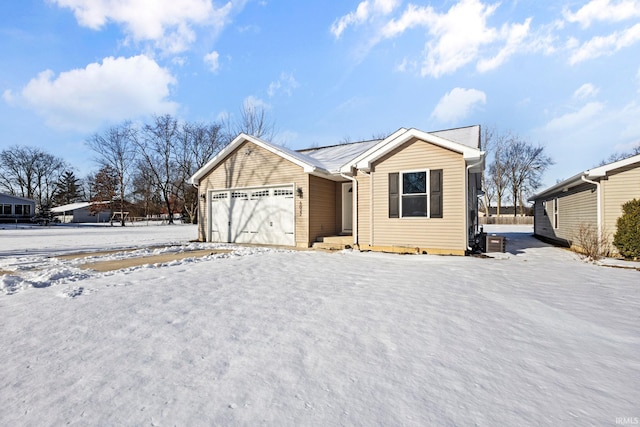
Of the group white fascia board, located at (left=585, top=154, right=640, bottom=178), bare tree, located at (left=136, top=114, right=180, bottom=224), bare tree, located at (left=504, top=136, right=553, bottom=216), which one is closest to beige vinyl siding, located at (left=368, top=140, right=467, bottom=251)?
white fascia board, located at (left=585, top=154, right=640, bottom=178)

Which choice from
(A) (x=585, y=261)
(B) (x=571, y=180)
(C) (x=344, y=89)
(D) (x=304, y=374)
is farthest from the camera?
(C) (x=344, y=89)

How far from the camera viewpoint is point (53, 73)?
1359 centimetres

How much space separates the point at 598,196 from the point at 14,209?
51.5 metres

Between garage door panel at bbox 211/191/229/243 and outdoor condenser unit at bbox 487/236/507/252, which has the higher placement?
garage door panel at bbox 211/191/229/243

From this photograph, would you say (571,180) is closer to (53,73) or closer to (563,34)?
(563,34)

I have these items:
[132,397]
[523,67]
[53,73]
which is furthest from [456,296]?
[53,73]

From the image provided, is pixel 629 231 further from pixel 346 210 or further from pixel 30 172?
pixel 30 172

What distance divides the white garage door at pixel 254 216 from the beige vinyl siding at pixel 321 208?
81 cm

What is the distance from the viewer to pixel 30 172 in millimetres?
42688

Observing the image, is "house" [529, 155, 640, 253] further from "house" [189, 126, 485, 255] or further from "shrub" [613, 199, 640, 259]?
"house" [189, 126, 485, 255]

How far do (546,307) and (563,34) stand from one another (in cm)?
1030

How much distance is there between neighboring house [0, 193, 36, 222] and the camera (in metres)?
32.6

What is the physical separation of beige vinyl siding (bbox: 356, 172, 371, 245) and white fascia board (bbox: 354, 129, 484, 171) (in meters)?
0.45

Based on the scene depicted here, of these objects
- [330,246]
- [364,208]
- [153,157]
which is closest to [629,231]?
[364,208]
